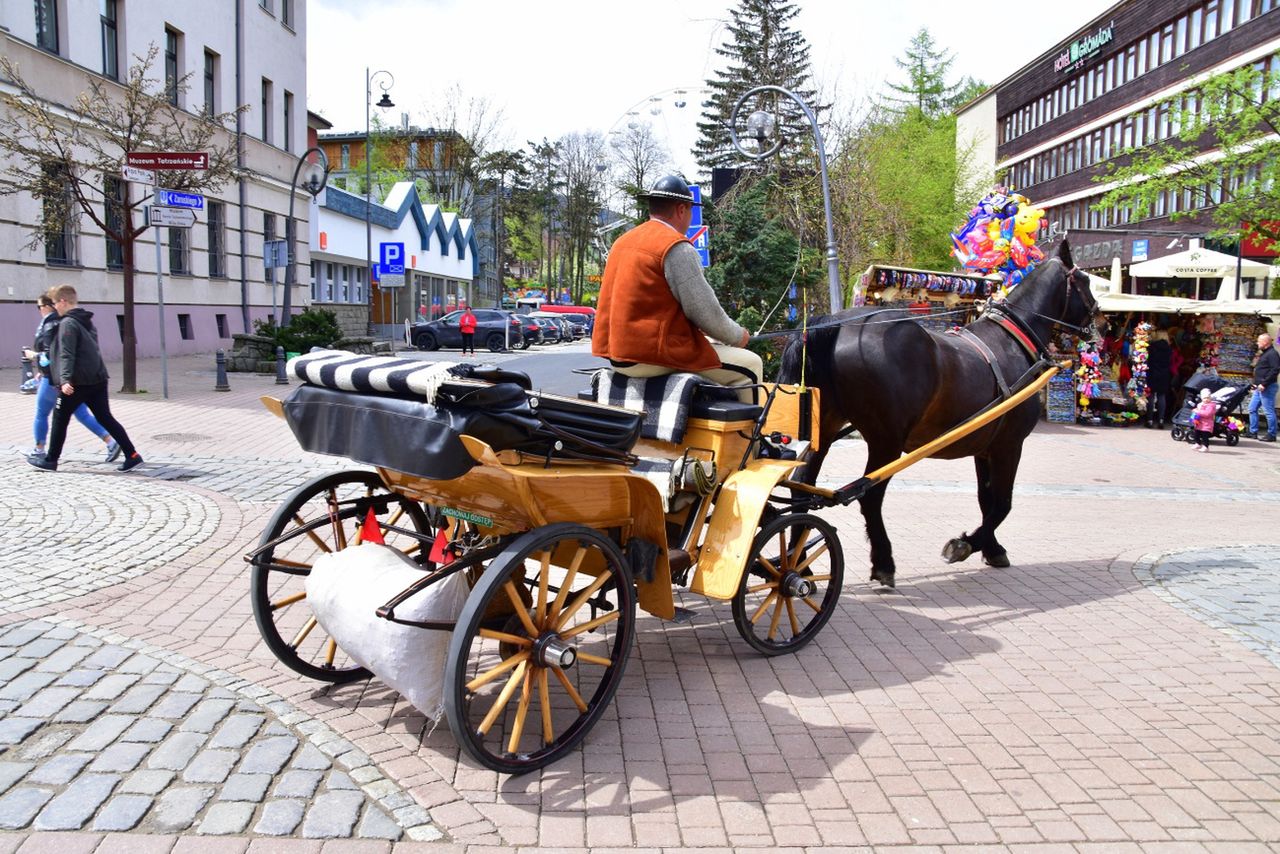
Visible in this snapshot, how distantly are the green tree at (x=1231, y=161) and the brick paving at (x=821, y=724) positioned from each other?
11.5 metres

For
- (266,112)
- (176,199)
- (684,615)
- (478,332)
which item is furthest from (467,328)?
(684,615)

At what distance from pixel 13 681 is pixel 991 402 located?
5688 millimetres

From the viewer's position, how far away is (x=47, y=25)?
20641mm

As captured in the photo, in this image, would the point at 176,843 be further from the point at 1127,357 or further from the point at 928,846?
the point at 1127,357

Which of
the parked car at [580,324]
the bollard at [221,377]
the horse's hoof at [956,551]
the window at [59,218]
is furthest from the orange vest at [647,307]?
the parked car at [580,324]

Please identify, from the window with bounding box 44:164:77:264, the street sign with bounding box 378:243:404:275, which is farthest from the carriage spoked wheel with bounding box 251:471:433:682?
the street sign with bounding box 378:243:404:275

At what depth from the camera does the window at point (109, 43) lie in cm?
2269

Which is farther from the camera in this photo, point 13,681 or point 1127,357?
point 1127,357

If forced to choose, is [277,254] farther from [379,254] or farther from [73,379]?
[379,254]

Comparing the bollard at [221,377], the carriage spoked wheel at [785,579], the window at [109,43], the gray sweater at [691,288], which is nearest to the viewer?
the gray sweater at [691,288]

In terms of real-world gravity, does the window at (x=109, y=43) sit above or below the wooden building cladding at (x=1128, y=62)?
below

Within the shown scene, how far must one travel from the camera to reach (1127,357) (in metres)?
18.8

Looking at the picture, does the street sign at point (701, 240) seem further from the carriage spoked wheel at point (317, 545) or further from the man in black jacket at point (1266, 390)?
the man in black jacket at point (1266, 390)

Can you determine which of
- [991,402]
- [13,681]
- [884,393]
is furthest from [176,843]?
[991,402]
